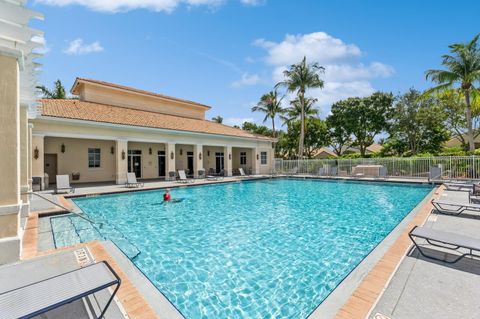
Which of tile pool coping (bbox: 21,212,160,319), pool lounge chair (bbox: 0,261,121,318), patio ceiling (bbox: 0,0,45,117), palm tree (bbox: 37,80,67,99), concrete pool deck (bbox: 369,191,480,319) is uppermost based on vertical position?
palm tree (bbox: 37,80,67,99)

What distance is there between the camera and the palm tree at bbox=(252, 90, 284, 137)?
3262 cm

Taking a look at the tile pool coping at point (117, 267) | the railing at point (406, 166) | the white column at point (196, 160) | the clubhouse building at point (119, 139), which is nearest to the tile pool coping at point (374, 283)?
the tile pool coping at point (117, 267)

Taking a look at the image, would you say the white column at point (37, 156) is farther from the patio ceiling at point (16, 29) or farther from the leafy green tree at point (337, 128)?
the leafy green tree at point (337, 128)

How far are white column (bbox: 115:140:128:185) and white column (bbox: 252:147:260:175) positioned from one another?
44.4ft

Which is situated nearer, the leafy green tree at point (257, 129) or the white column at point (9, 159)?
the white column at point (9, 159)

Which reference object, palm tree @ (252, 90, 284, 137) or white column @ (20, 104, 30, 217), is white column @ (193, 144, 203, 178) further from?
palm tree @ (252, 90, 284, 137)

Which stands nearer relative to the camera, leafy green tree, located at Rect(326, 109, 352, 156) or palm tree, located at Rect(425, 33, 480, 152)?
palm tree, located at Rect(425, 33, 480, 152)

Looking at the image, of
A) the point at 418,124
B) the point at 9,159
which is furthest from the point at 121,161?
the point at 418,124

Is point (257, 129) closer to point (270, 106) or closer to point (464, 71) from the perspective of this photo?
point (270, 106)

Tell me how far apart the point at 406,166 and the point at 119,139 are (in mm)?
22681

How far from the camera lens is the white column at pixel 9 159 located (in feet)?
13.6

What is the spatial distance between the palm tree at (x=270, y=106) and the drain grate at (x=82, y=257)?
3041cm

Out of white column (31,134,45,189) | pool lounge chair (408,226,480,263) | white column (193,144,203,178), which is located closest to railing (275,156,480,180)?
white column (193,144,203,178)

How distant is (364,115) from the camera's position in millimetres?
35406
